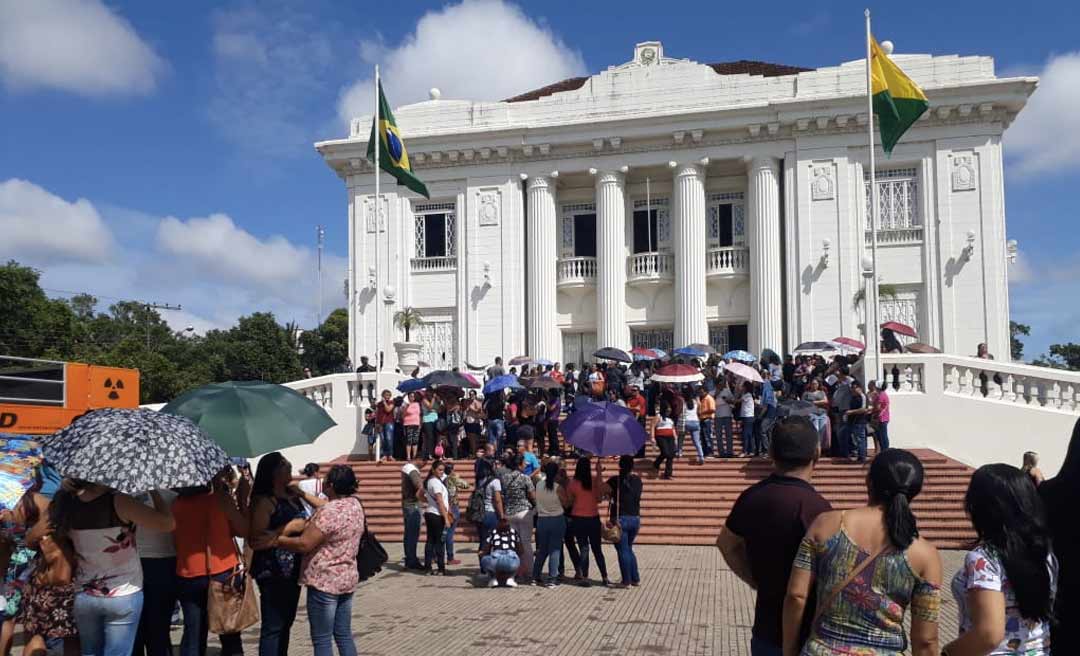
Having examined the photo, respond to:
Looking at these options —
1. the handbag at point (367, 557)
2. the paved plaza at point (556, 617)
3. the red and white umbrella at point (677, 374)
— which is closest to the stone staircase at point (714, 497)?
the red and white umbrella at point (677, 374)

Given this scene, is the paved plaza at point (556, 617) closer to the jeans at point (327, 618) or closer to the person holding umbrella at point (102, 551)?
the jeans at point (327, 618)

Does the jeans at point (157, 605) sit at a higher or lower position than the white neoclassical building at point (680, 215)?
lower

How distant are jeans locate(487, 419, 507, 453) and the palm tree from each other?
12.8m

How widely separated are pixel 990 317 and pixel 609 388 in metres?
13.0

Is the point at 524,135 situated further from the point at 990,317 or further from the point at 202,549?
the point at 202,549

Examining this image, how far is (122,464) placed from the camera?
4.91 m

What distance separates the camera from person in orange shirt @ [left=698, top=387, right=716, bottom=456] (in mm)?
17812

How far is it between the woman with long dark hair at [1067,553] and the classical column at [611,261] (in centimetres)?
2635

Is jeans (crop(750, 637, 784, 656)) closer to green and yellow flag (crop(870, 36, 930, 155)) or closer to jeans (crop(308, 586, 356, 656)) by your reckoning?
jeans (crop(308, 586, 356, 656))

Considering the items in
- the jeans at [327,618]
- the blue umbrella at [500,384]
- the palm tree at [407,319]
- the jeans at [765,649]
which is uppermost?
the palm tree at [407,319]

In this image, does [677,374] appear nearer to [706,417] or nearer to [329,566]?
[706,417]

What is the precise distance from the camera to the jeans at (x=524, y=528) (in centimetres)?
1130

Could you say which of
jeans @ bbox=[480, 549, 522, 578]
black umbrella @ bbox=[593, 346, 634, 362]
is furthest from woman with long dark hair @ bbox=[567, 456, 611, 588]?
black umbrella @ bbox=[593, 346, 634, 362]

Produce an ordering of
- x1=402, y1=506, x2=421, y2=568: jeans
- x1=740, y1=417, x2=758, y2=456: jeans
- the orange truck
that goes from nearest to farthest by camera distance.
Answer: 1. the orange truck
2. x1=402, y1=506, x2=421, y2=568: jeans
3. x1=740, y1=417, x2=758, y2=456: jeans
